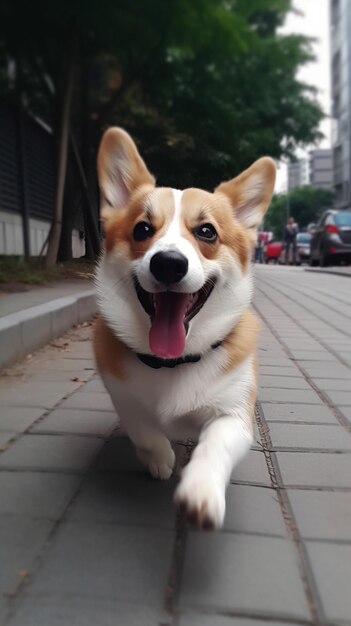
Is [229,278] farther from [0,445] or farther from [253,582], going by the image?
[0,445]

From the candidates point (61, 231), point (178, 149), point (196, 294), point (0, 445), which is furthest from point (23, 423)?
point (178, 149)

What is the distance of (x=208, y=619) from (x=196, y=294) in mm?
966

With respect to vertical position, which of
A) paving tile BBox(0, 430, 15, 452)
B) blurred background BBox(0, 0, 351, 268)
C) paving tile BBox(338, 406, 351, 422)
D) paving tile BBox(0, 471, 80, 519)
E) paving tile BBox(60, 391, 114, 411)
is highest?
blurred background BBox(0, 0, 351, 268)

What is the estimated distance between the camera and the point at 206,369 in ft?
6.58

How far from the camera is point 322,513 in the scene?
1.89 m

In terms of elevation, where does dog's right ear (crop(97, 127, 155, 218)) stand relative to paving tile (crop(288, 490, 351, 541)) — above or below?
above

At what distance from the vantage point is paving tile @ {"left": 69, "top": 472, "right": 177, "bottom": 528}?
1824 mm

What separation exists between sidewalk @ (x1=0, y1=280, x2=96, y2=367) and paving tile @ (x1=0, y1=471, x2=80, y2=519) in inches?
52.3

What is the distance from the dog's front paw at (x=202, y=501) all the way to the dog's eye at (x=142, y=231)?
0.83m

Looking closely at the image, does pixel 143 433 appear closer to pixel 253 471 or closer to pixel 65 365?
pixel 253 471

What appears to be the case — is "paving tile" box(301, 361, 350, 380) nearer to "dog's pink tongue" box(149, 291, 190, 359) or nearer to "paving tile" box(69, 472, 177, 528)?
"paving tile" box(69, 472, 177, 528)

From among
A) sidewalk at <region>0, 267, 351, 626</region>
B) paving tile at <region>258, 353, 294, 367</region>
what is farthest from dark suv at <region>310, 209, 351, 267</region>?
sidewalk at <region>0, 267, 351, 626</region>

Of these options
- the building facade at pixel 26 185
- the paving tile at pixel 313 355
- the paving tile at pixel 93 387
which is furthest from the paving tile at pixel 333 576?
the paving tile at pixel 313 355

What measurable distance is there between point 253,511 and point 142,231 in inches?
38.7
